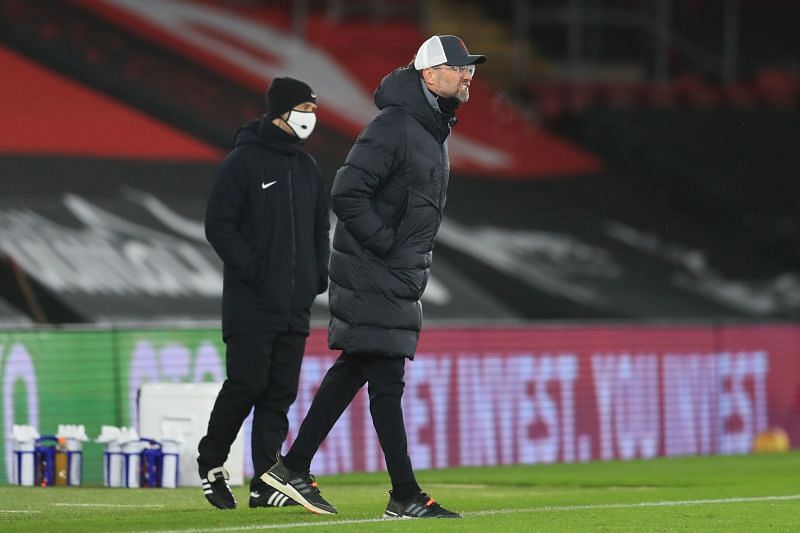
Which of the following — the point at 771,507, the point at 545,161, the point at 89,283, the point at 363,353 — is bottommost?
the point at 771,507

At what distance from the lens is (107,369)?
12867 mm

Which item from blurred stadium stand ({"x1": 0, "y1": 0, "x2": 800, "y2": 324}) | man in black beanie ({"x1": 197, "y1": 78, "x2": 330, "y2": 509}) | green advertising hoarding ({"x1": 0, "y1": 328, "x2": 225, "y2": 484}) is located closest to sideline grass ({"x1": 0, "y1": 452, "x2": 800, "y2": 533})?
man in black beanie ({"x1": 197, "y1": 78, "x2": 330, "y2": 509})

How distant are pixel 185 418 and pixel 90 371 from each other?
137 cm

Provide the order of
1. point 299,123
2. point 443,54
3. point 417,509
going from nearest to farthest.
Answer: point 417,509
point 443,54
point 299,123

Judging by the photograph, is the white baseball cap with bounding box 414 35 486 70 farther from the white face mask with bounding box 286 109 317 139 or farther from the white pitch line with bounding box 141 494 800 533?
the white pitch line with bounding box 141 494 800 533

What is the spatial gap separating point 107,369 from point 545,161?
36.0 ft

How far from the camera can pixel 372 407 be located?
7.81 m

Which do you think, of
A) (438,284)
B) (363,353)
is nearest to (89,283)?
(438,284)

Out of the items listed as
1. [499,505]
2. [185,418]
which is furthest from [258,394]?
[185,418]

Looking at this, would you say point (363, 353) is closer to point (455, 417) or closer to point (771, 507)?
point (771, 507)

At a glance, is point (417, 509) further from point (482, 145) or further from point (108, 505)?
point (482, 145)

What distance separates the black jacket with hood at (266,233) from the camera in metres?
8.42

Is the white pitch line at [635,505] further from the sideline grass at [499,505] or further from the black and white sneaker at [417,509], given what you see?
the black and white sneaker at [417,509]

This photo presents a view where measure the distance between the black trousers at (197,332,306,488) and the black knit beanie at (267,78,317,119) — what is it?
3.40 feet
